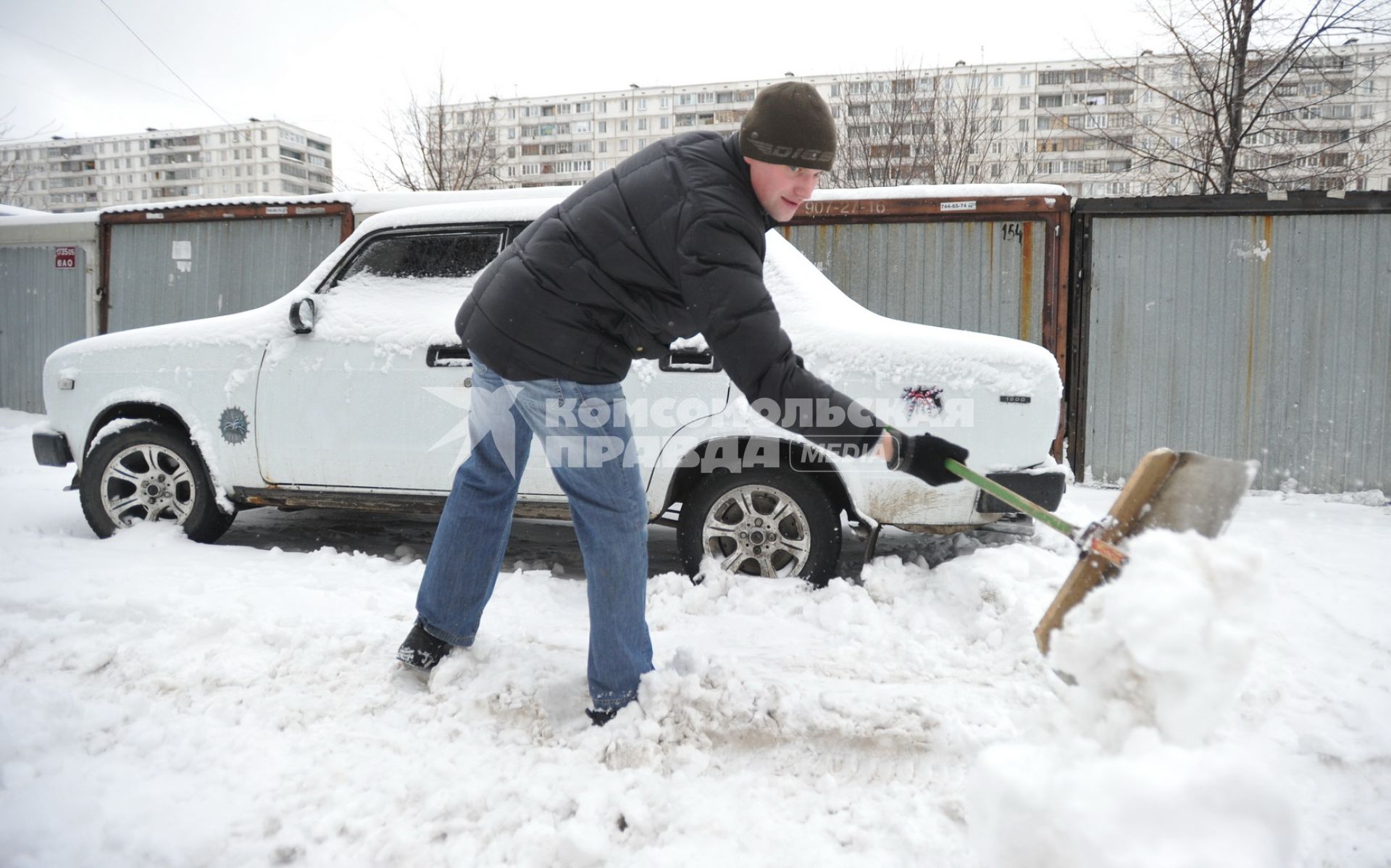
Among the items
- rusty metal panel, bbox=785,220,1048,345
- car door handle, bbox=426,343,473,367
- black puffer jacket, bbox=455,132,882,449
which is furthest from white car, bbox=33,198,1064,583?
rusty metal panel, bbox=785,220,1048,345

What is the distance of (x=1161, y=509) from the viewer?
6.37 ft

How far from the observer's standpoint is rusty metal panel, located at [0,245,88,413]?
34.3ft

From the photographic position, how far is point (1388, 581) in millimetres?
4000

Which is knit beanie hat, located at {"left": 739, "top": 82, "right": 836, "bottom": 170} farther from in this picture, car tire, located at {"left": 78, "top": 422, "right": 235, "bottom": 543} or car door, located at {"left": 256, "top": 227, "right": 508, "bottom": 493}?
car tire, located at {"left": 78, "top": 422, "right": 235, "bottom": 543}

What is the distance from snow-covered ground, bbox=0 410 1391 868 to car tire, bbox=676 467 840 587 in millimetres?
154

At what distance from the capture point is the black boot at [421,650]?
2.57m

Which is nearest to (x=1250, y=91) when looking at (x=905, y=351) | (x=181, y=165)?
(x=905, y=351)

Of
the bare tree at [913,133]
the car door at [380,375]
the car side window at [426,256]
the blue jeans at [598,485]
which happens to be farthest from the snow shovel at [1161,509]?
the bare tree at [913,133]

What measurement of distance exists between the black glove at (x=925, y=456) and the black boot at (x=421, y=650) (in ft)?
5.05

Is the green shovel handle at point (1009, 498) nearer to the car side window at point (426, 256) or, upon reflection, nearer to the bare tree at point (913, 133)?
the car side window at point (426, 256)

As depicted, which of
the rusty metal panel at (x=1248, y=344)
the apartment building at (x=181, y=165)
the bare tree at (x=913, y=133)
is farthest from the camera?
the apartment building at (x=181, y=165)

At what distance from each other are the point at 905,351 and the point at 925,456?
4.64 feet

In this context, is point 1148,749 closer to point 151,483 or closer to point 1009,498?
point 1009,498

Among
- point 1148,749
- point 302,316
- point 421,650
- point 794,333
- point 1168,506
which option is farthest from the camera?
point 302,316
